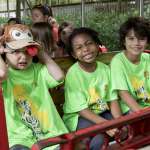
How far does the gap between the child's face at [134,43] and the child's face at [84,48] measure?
0.34m

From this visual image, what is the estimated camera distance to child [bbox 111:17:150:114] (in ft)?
11.7

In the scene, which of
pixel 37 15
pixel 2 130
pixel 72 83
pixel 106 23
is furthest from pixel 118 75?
pixel 106 23

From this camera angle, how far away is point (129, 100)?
3.50m

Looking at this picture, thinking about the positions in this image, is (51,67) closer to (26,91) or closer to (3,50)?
(26,91)

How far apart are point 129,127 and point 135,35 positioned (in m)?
1.25

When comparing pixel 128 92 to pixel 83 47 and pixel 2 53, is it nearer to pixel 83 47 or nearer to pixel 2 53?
pixel 83 47

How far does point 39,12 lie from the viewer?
6363mm

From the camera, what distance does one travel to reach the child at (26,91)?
3.00 metres

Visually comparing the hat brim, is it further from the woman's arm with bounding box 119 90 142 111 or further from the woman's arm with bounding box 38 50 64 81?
the woman's arm with bounding box 119 90 142 111

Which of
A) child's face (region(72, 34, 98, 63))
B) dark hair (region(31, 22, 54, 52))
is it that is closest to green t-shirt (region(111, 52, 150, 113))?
child's face (region(72, 34, 98, 63))

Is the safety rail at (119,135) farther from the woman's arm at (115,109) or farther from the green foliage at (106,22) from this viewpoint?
the green foliage at (106,22)

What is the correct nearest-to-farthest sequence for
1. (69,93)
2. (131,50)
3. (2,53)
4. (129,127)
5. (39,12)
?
(129,127) < (2,53) < (69,93) < (131,50) < (39,12)

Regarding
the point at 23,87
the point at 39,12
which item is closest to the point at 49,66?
the point at 23,87

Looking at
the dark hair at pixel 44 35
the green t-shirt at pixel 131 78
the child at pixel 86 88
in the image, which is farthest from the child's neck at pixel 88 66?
the dark hair at pixel 44 35
